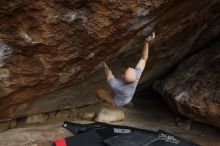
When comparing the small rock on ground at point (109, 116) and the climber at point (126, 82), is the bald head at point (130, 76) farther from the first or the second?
the small rock on ground at point (109, 116)

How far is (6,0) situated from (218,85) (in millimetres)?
3385

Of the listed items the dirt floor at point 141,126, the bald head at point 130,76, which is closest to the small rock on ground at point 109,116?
the dirt floor at point 141,126

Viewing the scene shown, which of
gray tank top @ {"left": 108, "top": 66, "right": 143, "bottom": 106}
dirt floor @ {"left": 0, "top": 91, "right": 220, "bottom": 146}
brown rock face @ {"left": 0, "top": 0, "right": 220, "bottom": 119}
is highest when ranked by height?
brown rock face @ {"left": 0, "top": 0, "right": 220, "bottom": 119}

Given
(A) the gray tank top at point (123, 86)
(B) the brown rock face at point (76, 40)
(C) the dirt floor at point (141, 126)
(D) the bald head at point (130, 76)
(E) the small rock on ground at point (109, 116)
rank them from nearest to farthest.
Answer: (B) the brown rock face at point (76, 40)
(D) the bald head at point (130, 76)
(A) the gray tank top at point (123, 86)
(C) the dirt floor at point (141, 126)
(E) the small rock on ground at point (109, 116)

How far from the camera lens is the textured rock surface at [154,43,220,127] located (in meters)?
5.75

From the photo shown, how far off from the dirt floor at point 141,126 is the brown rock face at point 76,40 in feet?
0.85

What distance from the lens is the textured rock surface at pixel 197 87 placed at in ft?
18.9

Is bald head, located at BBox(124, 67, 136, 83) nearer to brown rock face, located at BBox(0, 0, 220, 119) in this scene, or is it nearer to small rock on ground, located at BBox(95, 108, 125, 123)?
brown rock face, located at BBox(0, 0, 220, 119)

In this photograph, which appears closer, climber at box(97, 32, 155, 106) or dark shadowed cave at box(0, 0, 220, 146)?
dark shadowed cave at box(0, 0, 220, 146)

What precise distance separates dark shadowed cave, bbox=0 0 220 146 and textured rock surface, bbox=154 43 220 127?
2 centimetres

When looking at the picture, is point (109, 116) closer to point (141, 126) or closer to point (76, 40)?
point (141, 126)

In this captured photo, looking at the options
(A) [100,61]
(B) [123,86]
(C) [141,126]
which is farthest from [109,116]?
(B) [123,86]

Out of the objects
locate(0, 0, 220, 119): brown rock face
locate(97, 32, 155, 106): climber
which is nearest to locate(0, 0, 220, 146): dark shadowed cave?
locate(0, 0, 220, 119): brown rock face

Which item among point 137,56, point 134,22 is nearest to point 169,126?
point 137,56
